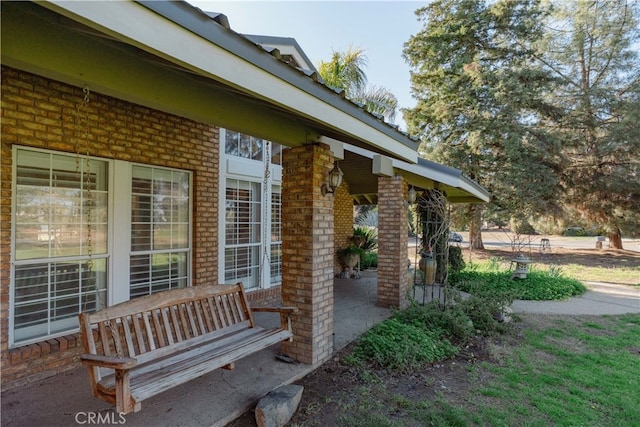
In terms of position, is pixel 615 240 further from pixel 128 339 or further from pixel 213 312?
pixel 128 339

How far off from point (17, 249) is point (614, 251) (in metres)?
24.5

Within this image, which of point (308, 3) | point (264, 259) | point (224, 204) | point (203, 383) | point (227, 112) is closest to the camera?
point (227, 112)

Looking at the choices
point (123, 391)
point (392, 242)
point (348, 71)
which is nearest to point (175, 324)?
point (123, 391)

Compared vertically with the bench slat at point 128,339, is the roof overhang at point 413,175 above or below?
above

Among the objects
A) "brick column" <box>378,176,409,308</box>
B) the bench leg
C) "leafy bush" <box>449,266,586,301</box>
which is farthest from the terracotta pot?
the bench leg

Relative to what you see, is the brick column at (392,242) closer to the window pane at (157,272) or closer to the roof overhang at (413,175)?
the roof overhang at (413,175)

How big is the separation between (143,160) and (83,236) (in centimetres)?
115

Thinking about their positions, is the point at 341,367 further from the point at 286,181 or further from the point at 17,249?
the point at 17,249

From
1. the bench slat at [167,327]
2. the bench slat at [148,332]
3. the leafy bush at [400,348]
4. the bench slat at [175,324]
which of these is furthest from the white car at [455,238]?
the bench slat at [148,332]

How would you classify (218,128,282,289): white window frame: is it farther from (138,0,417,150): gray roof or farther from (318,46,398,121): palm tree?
(318,46,398,121): palm tree

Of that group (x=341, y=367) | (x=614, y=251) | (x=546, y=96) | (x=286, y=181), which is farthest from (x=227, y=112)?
(x=614, y=251)

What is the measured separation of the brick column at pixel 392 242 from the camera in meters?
6.30

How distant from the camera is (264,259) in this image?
6.13 meters

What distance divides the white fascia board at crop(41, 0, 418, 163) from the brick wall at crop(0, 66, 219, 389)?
2.11 m
